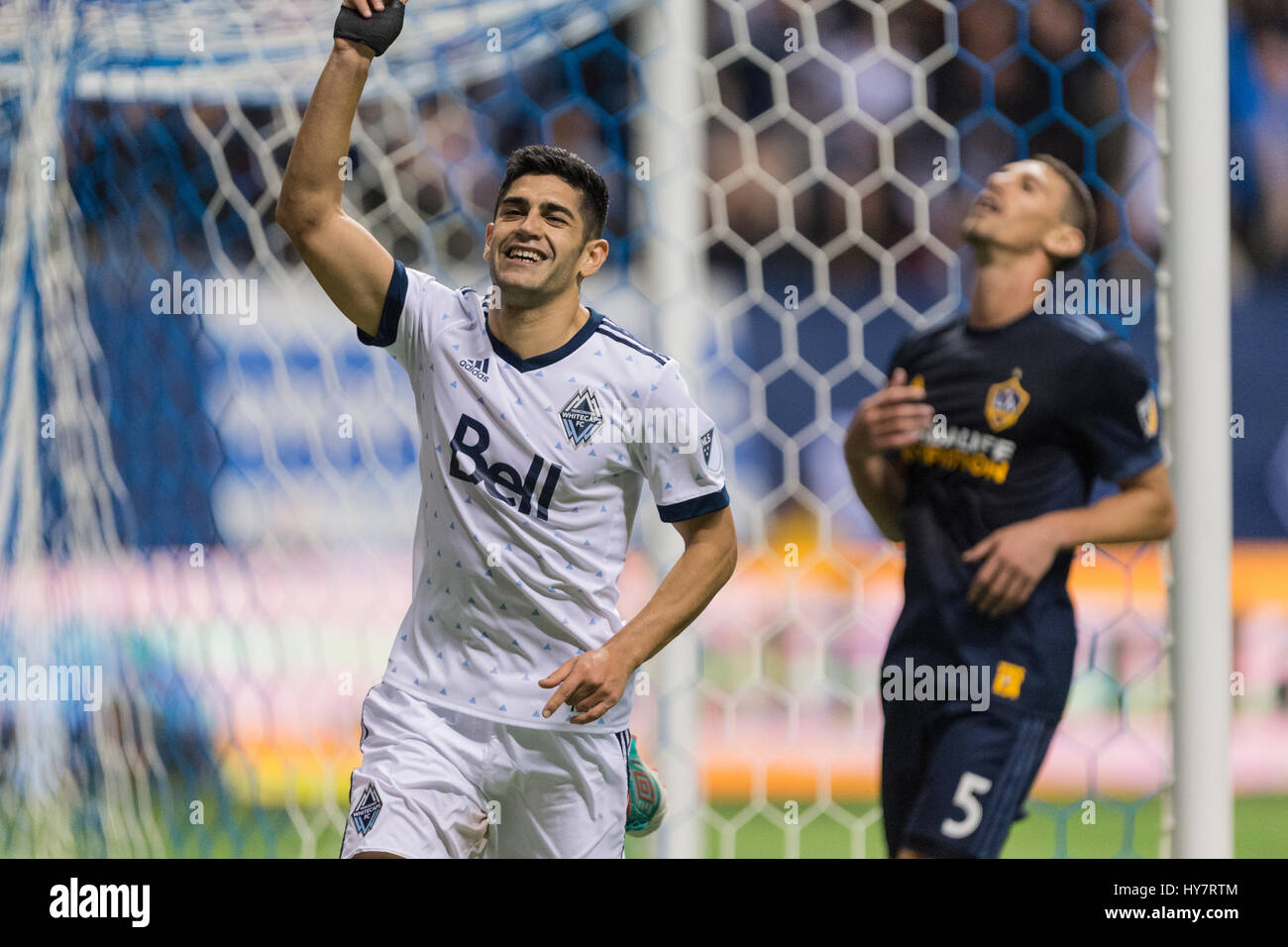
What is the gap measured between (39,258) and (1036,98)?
9.41 ft

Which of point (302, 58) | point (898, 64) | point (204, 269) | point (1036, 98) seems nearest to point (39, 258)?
point (204, 269)

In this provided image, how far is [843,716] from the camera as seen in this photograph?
3.53 m

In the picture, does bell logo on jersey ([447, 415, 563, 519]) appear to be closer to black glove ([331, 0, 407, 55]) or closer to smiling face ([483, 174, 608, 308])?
smiling face ([483, 174, 608, 308])

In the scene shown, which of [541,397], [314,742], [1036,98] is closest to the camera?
[541,397]

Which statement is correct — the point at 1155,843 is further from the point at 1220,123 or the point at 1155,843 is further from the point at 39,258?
the point at 39,258

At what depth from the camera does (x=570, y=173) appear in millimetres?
2104

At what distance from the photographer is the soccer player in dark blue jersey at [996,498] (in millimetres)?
2287

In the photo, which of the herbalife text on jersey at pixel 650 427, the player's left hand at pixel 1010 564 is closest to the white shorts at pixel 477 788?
the herbalife text on jersey at pixel 650 427

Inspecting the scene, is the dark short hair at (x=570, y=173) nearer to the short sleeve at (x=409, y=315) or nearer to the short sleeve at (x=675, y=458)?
the short sleeve at (x=409, y=315)

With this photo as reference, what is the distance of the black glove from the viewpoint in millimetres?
1896

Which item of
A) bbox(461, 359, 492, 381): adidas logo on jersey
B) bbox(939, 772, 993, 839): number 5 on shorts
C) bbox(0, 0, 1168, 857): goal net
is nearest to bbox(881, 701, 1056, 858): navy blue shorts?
bbox(939, 772, 993, 839): number 5 on shorts

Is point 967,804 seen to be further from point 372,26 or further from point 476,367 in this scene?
point 372,26

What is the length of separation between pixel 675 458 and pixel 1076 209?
965 mm

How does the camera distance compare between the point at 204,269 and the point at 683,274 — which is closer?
the point at 683,274
